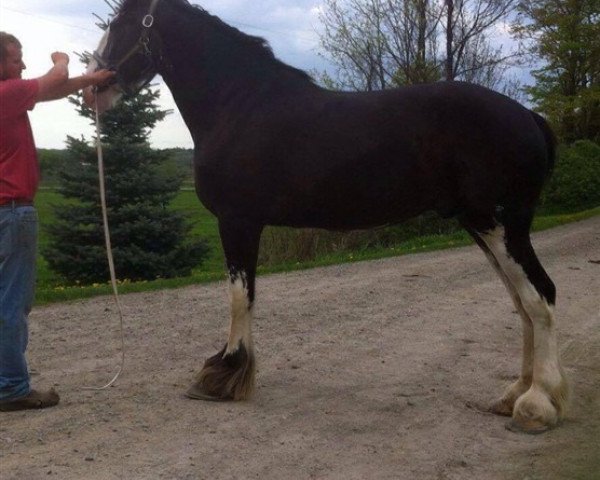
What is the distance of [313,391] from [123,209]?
9798mm

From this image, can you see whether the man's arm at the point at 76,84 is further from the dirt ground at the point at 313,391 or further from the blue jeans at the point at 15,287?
the dirt ground at the point at 313,391

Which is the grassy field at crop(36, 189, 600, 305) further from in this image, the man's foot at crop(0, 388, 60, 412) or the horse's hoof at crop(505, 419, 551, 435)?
the horse's hoof at crop(505, 419, 551, 435)

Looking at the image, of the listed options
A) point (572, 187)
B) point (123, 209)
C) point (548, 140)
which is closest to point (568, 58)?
point (572, 187)

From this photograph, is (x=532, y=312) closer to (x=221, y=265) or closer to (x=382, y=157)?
(x=382, y=157)

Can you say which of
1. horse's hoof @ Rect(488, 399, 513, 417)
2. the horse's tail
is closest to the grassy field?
horse's hoof @ Rect(488, 399, 513, 417)

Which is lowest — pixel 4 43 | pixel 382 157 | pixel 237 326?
pixel 237 326

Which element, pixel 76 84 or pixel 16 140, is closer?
pixel 16 140

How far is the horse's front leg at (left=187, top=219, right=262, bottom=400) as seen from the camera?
4961 millimetres

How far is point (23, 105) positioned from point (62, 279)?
447 inches

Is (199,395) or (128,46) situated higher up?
(128,46)

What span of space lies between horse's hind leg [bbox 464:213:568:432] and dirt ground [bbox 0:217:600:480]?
171mm

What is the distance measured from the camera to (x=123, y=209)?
1432 cm

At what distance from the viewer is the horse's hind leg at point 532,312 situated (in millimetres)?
4605

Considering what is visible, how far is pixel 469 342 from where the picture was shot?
6809mm
